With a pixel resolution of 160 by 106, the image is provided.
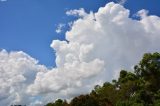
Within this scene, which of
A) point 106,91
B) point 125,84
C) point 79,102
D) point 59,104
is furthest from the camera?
point 59,104

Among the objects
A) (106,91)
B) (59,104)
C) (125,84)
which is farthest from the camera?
(59,104)

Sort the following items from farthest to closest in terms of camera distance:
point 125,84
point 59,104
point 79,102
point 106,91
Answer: point 59,104 < point 106,91 < point 125,84 < point 79,102

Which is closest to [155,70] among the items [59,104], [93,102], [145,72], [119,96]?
[145,72]

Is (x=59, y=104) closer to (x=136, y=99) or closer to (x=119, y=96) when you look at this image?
(x=119, y=96)

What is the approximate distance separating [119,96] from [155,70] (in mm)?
11353

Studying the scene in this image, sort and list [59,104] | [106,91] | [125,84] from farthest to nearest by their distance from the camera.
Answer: [59,104]
[106,91]
[125,84]

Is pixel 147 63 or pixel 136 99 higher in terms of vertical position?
pixel 147 63

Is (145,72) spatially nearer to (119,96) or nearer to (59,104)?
(119,96)

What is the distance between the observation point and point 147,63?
11862 cm

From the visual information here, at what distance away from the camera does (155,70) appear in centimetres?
11906

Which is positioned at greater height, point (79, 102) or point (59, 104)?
point (59, 104)

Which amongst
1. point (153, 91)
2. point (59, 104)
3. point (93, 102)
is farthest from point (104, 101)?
point (59, 104)

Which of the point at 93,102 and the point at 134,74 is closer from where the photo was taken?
the point at 93,102

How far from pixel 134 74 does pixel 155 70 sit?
654 centimetres
